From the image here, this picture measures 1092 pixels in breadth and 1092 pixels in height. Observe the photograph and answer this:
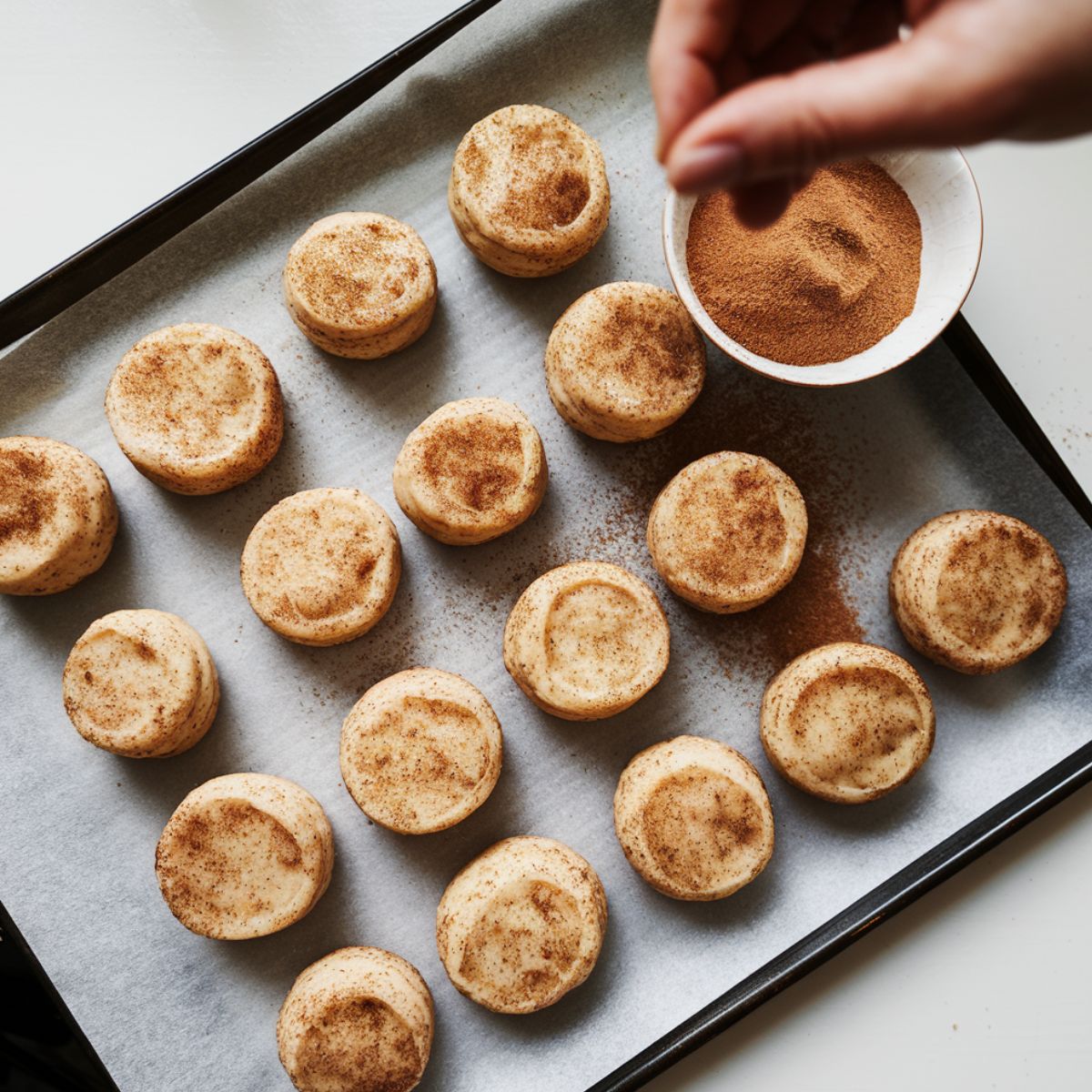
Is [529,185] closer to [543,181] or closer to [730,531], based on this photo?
[543,181]

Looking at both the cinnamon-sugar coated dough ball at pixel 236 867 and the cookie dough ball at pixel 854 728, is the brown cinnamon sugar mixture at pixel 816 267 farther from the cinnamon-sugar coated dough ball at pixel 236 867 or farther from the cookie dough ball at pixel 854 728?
the cinnamon-sugar coated dough ball at pixel 236 867

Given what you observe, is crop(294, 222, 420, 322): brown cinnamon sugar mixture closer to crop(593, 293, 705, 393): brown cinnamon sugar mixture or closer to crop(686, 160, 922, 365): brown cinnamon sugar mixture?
crop(593, 293, 705, 393): brown cinnamon sugar mixture

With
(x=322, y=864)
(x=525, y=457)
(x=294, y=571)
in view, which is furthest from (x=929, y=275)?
(x=322, y=864)

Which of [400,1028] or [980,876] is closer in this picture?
[400,1028]

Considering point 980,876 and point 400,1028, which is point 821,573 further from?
point 400,1028

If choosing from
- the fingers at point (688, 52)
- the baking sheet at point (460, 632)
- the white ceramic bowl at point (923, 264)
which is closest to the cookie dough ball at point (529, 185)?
the baking sheet at point (460, 632)

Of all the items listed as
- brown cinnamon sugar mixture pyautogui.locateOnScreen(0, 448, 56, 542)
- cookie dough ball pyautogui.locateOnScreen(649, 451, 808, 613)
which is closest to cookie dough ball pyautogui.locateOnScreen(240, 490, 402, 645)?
brown cinnamon sugar mixture pyautogui.locateOnScreen(0, 448, 56, 542)

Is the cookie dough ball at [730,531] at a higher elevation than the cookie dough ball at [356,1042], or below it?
higher
